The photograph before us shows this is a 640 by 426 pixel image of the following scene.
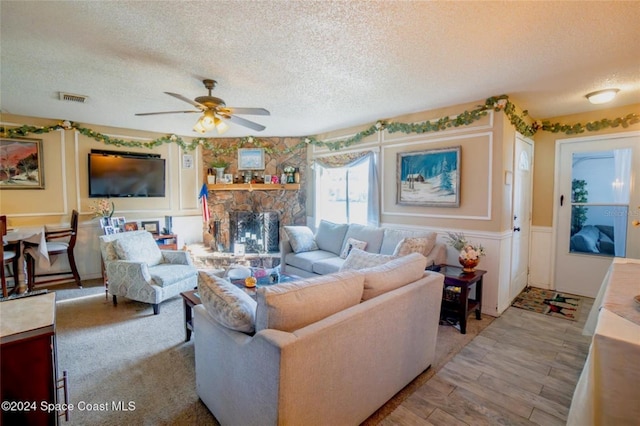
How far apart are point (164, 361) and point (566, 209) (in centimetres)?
521

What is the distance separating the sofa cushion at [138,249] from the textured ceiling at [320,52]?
1674 millimetres

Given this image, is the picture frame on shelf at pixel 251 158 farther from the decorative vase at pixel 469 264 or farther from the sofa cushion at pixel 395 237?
the decorative vase at pixel 469 264

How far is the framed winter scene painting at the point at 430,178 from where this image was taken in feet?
12.2

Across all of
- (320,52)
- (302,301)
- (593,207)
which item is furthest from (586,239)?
(302,301)

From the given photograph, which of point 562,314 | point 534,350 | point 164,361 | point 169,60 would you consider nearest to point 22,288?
point 164,361

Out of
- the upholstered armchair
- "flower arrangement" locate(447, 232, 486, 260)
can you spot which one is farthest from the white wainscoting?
the upholstered armchair

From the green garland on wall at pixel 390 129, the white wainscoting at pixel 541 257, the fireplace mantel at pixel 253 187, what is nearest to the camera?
the green garland on wall at pixel 390 129

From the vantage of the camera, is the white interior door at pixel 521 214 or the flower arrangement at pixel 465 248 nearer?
the flower arrangement at pixel 465 248

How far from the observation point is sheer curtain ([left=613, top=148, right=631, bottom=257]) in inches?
146

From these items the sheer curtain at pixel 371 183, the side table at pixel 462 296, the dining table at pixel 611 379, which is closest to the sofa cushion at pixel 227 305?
the dining table at pixel 611 379

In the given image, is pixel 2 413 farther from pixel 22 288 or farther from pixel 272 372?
pixel 22 288

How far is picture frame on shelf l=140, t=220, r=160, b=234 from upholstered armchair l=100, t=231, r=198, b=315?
139 cm

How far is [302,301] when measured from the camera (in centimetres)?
151

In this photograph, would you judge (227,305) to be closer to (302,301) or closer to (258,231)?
(302,301)
